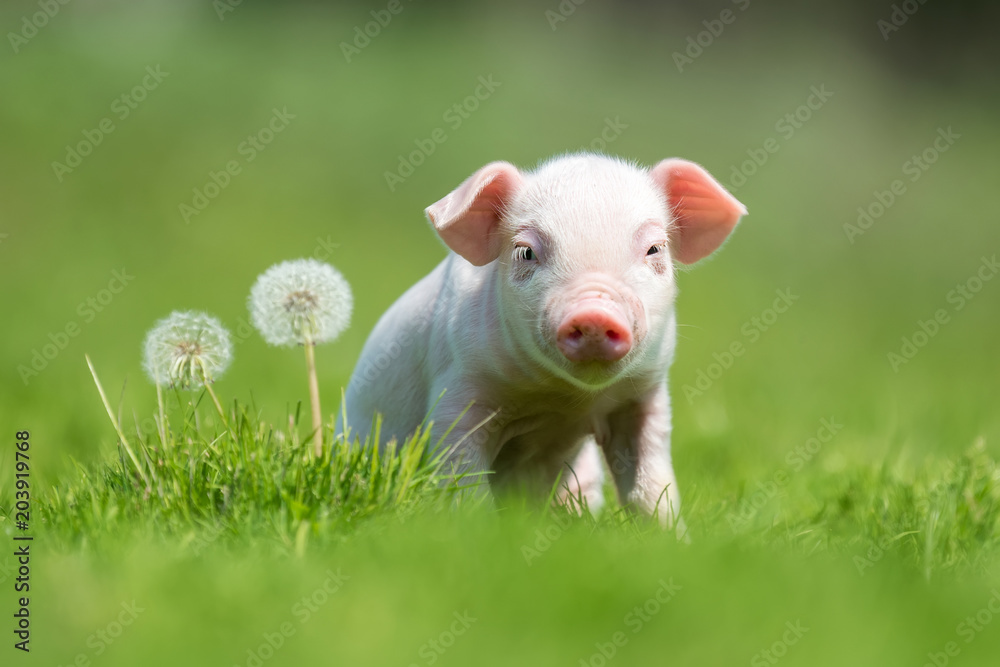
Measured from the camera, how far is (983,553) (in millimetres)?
3670

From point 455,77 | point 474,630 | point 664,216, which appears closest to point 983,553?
point 664,216

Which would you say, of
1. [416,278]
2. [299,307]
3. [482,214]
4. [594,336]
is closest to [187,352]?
[299,307]

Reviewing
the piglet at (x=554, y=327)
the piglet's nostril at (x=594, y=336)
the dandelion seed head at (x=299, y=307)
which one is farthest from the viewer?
the dandelion seed head at (x=299, y=307)

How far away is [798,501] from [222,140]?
10.1 m

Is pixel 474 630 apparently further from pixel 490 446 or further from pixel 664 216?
pixel 664 216

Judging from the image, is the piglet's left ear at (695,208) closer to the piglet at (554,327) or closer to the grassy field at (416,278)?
the piglet at (554,327)

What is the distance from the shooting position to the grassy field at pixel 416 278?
2.67 m

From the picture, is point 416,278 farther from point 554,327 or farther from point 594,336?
point 594,336

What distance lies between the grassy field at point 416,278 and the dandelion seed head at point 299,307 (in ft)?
1.05

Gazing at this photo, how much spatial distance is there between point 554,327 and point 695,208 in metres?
1.11

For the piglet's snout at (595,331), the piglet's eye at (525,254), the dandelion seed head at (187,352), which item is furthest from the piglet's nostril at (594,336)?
the dandelion seed head at (187,352)

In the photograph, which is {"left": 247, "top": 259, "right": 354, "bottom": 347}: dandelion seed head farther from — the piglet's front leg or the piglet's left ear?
the piglet's left ear

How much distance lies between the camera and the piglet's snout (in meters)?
3.18

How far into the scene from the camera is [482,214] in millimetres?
3959
